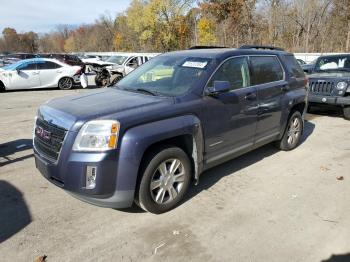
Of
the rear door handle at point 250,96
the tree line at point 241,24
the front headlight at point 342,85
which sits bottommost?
the front headlight at point 342,85

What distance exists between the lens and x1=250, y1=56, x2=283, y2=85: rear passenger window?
5.52m

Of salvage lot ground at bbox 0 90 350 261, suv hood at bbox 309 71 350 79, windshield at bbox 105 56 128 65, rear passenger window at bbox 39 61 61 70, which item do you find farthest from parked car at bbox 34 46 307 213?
windshield at bbox 105 56 128 65

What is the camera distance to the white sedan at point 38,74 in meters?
16.1

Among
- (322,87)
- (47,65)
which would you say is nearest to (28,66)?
(47,65)

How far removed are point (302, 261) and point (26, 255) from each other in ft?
8.49

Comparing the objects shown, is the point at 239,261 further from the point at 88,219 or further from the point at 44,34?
the point at 44,34

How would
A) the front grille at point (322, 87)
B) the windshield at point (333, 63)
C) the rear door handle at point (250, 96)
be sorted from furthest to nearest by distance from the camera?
the windshield at point (333, 63), the front grille at point (322, 87), the rear door handle at point (250, 96)

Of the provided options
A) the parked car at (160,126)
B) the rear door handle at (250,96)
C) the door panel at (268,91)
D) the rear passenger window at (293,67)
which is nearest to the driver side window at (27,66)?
the parked car at (160,126)

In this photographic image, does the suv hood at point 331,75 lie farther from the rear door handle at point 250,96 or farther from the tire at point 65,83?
the tire at point 65,83

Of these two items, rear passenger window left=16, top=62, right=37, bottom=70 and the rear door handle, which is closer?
the rear door handle

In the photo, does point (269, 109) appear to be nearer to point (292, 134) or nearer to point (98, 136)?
point (292, 134)

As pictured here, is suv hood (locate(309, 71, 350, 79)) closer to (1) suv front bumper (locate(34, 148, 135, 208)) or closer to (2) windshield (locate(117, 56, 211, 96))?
(2) windshield (locate(117, 56, 211, 96))

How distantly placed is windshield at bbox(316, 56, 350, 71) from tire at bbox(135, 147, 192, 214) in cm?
788

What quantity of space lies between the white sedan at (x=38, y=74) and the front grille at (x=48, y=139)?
13154 millimetres
